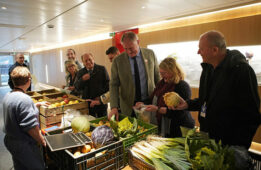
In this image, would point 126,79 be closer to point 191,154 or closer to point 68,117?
point 68,117

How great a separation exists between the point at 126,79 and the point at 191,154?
4.39 ft

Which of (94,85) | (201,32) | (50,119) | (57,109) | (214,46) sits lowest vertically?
(50,119)

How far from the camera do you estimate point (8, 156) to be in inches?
123

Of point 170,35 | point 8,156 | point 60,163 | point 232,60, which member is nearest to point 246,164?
point 232,60

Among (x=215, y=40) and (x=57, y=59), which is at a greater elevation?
(x=57, y=59)

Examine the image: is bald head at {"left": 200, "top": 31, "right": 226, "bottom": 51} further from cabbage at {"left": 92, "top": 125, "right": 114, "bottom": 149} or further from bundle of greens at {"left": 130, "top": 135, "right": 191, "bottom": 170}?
cabbage at {"left": 92, "top": 125, "right": 114, "bottom": 149}

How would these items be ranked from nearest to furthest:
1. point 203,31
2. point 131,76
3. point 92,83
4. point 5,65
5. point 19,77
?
point 19,77
point 131,76
point 92,83
point 203,31
point 5,65

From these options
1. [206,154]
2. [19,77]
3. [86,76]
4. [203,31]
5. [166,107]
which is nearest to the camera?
[206,154]

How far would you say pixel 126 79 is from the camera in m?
2.20

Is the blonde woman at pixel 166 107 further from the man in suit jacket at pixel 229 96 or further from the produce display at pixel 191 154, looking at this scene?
the produce display at pixel 191 154

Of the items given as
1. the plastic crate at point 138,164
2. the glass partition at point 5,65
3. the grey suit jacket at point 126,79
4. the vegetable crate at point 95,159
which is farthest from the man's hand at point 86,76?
the glass partition at point 5,65

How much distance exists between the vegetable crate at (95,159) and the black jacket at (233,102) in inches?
30.1

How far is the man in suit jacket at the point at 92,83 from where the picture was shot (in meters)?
2.89

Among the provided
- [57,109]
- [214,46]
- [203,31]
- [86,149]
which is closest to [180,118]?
[214,46]
